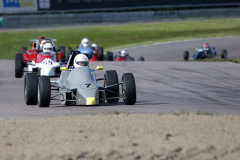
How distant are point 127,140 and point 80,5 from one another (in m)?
50.9

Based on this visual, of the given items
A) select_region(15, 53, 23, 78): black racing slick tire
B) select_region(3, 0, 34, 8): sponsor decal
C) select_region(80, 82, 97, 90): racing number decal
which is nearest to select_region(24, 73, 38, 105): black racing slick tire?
select_region(80, 82, 97, 90): racing number decal

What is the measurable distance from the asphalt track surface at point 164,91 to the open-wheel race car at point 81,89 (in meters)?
0.19

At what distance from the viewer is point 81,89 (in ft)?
43.6

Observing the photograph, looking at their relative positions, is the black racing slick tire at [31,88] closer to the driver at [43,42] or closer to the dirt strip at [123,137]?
the dirt strip at [123,137]

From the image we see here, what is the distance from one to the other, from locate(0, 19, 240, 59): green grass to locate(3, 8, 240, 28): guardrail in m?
2.13

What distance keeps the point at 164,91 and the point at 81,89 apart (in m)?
4.57

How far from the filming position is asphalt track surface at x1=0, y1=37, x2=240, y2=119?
13.2m

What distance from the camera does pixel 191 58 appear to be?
3975cm

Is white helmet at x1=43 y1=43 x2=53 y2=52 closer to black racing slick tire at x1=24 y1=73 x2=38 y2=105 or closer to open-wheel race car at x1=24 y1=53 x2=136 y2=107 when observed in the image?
open-wheel race car at x1=24 y1=53 x2=136 y2=107

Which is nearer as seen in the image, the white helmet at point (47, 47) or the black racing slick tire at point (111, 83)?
the black racing slick tire at point (111, 83)

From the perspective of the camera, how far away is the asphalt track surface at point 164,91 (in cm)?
1316

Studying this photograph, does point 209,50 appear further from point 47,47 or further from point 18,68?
point 18,68

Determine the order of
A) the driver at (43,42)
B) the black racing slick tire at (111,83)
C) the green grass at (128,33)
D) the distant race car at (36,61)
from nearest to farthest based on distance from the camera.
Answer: the black racing slick tire at (111,83) < the distant race car at (36,61) < the driver at (43,42) < the green grass at (128,33)

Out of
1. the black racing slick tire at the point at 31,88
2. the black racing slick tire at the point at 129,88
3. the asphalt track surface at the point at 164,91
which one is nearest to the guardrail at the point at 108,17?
the asphalt track surface at the point at 164,91
